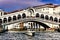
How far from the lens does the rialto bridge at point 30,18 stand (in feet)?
307

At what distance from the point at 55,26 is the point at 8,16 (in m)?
11.4

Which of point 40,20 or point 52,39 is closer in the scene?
point 52,39

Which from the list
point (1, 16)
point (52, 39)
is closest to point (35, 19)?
A: point (1, 16)

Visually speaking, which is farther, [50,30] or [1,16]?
[1,16]

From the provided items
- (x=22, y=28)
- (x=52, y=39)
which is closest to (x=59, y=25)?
(x=22, y=28)

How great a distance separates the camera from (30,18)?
94438 millimetres

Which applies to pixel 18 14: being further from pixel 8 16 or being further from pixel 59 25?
pixel 59 25

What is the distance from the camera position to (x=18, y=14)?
97.2 m

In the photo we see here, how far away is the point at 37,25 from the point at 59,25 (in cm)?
537

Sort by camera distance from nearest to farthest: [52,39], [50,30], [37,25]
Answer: [52,39], [50,30], [37,25]

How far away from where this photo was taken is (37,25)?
9506 centimetres

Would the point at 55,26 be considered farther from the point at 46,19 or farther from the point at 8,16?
the point at 8,16

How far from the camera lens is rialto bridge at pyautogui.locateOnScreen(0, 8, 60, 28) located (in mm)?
93500

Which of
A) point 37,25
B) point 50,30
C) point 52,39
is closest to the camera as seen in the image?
point 52,39
